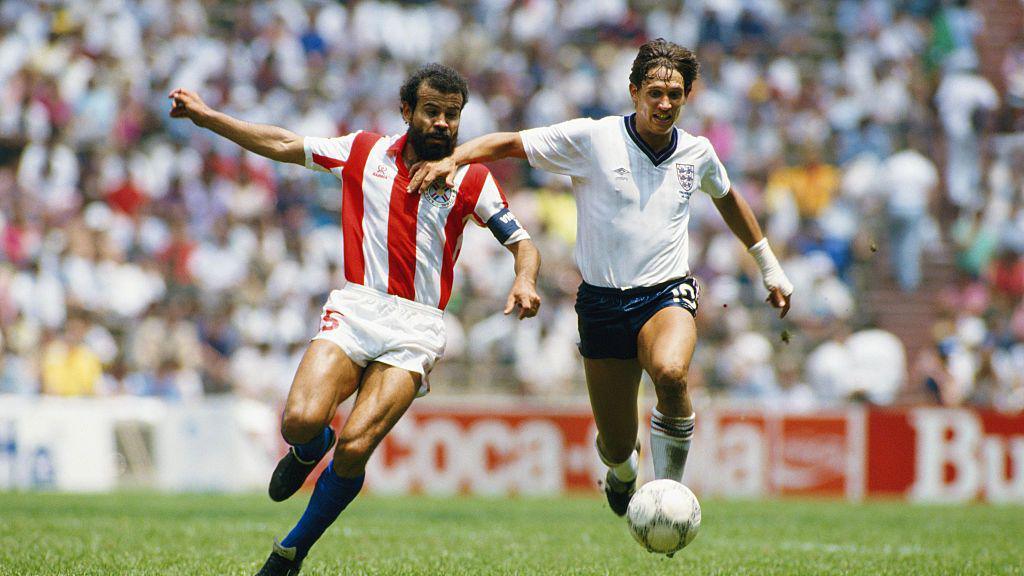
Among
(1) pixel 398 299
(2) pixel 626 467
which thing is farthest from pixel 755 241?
(1) pixel 398 299

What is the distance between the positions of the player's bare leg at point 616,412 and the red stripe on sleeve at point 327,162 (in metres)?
1.94

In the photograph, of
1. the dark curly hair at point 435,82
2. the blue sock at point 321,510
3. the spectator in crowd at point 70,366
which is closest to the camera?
the blue sock at point 321,510

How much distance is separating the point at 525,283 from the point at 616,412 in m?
1.80

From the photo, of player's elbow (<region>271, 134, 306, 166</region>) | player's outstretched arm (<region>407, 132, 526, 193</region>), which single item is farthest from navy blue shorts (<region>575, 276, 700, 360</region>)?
player's elbow (<region>271, 134, 306, 166</region>)

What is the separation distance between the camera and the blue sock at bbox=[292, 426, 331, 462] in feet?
24.2

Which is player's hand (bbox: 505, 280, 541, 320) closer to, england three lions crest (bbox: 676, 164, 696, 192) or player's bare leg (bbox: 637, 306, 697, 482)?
player's bare leg (bbox: 637, 306, 697, 482)

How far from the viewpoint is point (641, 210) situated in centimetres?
796

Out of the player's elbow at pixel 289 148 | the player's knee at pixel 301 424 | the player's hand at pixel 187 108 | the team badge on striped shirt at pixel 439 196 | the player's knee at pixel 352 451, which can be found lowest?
the player's knee at pixel 352 451

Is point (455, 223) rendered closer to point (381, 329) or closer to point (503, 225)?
point (503, 225)

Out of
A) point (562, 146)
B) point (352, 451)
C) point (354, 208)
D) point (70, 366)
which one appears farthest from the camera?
point (70, 366)

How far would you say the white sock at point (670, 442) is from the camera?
25.5ft

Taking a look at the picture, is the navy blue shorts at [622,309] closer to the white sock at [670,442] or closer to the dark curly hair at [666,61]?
the white sock at [670,442]

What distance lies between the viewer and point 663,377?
750cm

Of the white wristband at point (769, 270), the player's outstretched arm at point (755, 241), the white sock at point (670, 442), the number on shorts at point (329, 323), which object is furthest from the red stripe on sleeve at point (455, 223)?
the white wristband at point (769, 270)
